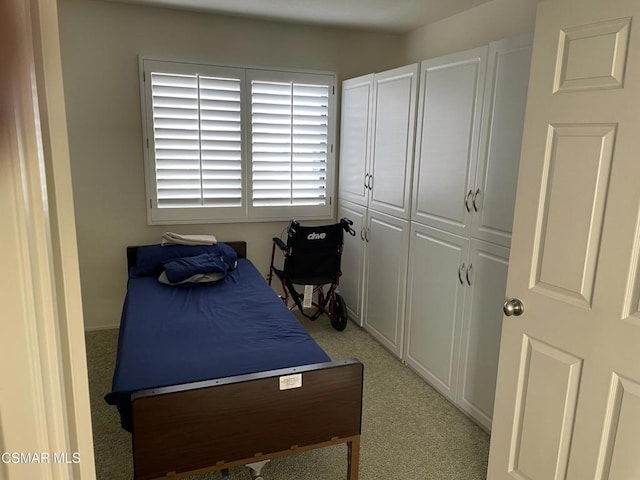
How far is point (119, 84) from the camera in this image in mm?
3449

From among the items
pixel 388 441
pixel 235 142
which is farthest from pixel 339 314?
pixel 235 142

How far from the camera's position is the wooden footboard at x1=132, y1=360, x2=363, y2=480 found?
65.6 inches

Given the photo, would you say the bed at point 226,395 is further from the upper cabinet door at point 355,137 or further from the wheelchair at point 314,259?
the upper cabinet door at point 355,137

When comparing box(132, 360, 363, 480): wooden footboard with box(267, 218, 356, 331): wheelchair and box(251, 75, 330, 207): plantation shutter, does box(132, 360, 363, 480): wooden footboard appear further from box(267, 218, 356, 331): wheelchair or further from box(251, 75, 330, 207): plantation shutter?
box(251, 75, 330, 207): plantation shutter

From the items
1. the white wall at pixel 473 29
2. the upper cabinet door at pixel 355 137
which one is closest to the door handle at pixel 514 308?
the white wall at pixel 473 29

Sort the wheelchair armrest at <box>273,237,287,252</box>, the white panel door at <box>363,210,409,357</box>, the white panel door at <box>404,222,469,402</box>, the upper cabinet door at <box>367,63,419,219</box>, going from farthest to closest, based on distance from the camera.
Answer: the wheelchair armrest at <box>273,237,287,252</box> → the white panel door at <box>363,210,409,357</box> → the upper cabinet door at <box>367,63,419,219</box> → the white panel door at <box>404,222,469,402</box>

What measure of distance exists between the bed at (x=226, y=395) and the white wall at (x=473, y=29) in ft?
7.33

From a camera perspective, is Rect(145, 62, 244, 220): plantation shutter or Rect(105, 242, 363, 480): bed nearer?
Rect(105, 242, 363, 480): bed

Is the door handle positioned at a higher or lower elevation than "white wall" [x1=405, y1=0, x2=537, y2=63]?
lower

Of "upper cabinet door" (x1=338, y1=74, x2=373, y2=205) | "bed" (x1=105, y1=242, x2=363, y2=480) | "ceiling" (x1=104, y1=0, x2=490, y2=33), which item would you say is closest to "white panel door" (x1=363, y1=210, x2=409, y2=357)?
"upper cabinet door" (x1=338, y1=74, x2=373, y2=205)

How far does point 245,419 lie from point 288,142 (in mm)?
2614

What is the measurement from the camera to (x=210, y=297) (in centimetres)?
303

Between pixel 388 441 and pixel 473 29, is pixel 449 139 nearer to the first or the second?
pixel 473 29

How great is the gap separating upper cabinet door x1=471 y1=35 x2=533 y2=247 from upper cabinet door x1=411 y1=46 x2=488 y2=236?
0.07 metres
